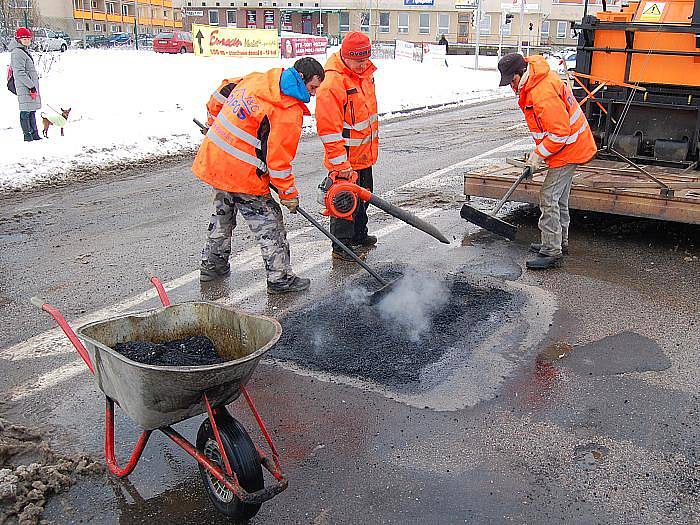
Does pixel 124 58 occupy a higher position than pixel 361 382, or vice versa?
pixel 124 58

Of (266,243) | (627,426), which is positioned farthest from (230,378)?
(266,243)

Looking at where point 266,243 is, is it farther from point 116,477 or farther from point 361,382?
point 116,477

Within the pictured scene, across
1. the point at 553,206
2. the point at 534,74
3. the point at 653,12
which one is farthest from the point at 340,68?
the point at 653,12

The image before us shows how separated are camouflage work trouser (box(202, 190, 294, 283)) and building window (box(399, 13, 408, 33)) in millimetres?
63668

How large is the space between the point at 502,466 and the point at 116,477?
1790 millimetres

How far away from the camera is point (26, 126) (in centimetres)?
1091

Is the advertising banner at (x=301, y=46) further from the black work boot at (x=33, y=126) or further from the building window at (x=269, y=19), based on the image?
the building window at (x=269, y=19)

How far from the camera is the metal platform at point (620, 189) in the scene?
20.3ft

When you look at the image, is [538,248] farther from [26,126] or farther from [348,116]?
[26,126]

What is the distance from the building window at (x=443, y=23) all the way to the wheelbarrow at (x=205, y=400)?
6658 centimetres

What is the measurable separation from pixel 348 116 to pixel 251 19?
6776 cm

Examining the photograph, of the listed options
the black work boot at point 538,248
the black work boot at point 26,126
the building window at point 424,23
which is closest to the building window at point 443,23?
the building window at point 424,23

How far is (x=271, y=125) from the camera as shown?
471cm

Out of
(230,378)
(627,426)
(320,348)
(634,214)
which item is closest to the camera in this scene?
(230,378)
